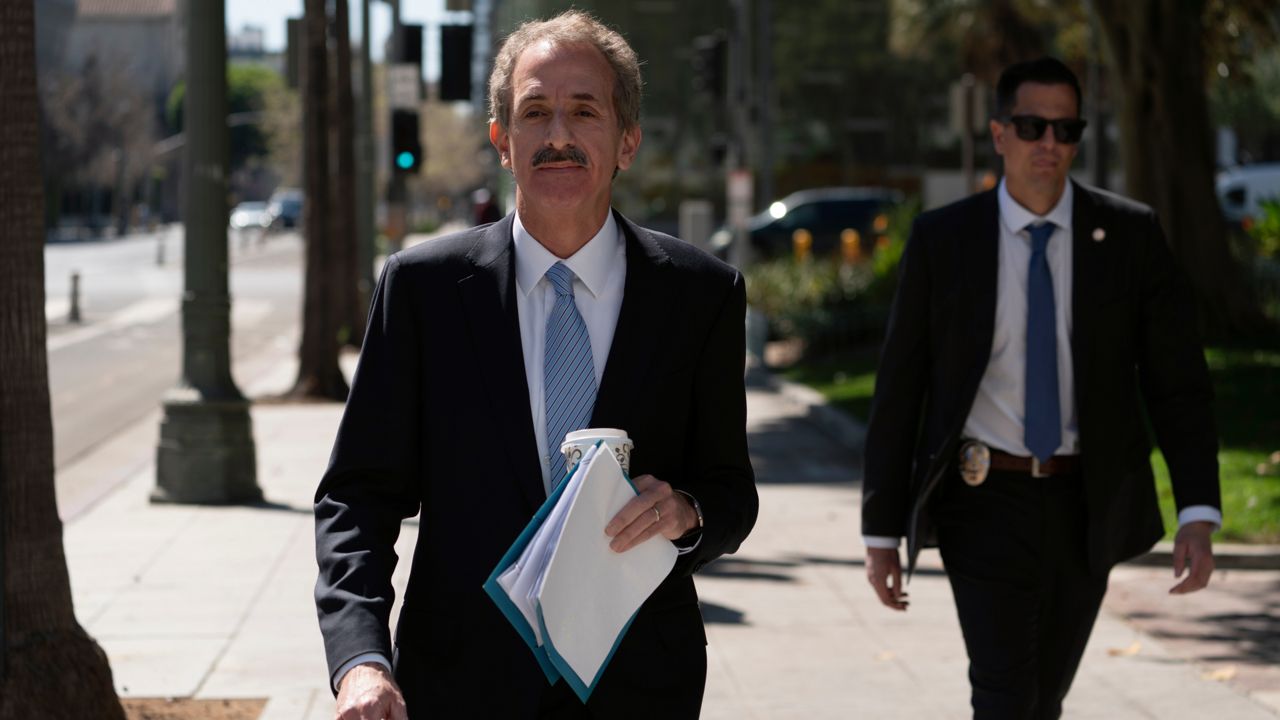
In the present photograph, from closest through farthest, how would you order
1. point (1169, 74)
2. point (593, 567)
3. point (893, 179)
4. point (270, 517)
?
point (593, 567) < point (270, 517) < point (1169, 74) < point (893, 179)

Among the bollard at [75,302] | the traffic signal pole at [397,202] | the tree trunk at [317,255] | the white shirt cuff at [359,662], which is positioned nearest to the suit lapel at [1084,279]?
the white shirt cuff at [359,662]

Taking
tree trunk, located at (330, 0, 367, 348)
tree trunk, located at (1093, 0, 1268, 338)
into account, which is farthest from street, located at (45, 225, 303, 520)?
tree trunk, located at (1093, 0, 1268, 338)

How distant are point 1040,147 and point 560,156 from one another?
6.48ft

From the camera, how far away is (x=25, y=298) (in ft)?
18.1

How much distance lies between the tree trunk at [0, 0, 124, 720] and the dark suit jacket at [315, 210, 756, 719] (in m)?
2.96

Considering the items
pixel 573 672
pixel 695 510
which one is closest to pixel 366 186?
pixel 695 510

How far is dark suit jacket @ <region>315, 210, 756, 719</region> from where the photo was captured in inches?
108

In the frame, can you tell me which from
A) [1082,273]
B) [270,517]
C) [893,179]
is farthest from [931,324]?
[893,179]

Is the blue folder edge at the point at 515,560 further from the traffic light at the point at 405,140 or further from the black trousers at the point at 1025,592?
the traffic light at the point at 405,140

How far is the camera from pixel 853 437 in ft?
47.9

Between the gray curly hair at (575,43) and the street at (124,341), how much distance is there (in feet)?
27.0

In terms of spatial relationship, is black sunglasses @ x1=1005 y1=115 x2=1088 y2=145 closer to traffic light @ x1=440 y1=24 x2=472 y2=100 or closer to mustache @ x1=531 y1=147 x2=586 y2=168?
mustache @ x1=531 y1=147 x2=586 y2=168

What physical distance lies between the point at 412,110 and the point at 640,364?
20.4 m

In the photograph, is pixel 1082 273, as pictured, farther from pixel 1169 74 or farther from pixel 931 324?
pixel 1169 74
